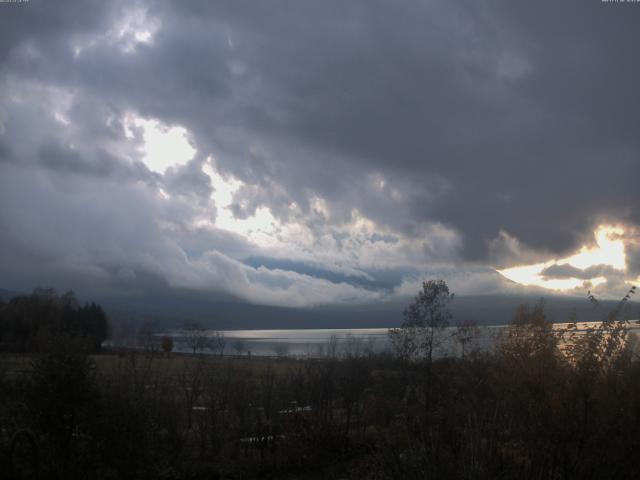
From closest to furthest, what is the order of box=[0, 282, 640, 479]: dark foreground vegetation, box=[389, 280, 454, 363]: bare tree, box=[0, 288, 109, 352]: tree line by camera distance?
1. box=[0, 282, 640, 479]: dark foreground vegetation
2. box=[389, 280, 454, 363]: bare tree
3. box=[0, 288, 109, 352]: tree line

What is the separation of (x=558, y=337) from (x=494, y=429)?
2.64 meters

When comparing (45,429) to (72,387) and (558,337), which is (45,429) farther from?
(558,337)

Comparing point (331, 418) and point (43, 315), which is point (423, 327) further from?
point (43, 315)

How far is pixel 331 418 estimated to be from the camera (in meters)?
19.1

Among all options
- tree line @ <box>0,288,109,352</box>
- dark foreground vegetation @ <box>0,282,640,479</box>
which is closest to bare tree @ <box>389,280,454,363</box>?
Result: dark foreground vegetation @ <box>0,282,640,479</box>

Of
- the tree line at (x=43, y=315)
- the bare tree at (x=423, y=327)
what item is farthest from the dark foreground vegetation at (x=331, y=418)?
the tree line at (x=43, y=315)

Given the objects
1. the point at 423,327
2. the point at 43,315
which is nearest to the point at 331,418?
the point at 423,327

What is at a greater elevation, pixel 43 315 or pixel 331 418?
pixel 43 315

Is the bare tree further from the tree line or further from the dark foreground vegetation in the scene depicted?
the tree line

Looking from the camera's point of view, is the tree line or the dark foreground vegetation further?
the tree line

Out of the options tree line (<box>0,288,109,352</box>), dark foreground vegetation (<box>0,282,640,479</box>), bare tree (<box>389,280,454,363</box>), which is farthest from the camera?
tree line (<box>0,288,109,352</box>)

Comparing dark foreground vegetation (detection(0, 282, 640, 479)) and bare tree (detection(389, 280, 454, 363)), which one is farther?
bare tree (detection(389, 280, 454, 363))

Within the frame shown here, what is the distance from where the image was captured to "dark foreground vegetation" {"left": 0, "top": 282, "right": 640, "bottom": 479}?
797 cm

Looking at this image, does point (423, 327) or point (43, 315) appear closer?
point (423, 327)
